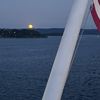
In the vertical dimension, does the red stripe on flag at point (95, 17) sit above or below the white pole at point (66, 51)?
above

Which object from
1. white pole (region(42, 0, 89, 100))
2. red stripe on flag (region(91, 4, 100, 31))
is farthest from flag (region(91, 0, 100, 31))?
white pole (region(42, 0, 89, 100))

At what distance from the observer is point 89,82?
156 feet

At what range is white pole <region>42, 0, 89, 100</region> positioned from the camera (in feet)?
16.5

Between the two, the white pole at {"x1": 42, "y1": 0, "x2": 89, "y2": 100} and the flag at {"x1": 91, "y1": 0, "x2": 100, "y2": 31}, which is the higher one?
the flag at {"x1": 91, "y1": 0, "x2": 100, "y2": 31}

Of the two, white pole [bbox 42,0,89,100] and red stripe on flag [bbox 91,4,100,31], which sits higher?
red stripe on flag [bbox 91,4,100,31]

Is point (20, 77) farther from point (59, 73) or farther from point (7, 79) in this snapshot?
point (59, 73)

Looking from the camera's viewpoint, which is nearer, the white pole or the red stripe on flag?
the white pole

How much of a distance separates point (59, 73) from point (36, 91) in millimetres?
36518

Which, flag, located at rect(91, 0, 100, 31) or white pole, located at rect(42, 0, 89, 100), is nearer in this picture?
white pole, located at rect(42, 0, 89, 100)

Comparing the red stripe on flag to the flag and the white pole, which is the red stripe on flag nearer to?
the flag

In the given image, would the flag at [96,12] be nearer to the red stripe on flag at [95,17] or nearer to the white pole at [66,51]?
the red stripe on flag at [95,17]

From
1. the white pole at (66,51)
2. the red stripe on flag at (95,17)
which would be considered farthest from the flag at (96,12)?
the white pole at (66,51)

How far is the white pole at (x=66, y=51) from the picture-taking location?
5.02 metres

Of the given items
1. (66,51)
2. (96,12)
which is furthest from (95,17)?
(66,51)
